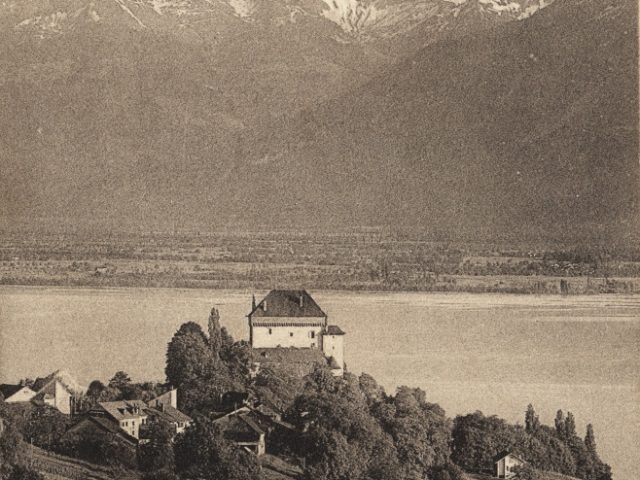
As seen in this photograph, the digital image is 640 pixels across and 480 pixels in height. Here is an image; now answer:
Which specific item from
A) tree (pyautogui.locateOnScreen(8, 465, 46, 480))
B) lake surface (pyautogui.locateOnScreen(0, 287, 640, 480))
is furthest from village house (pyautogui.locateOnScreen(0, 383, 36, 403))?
tree (pyautogui.locateOnScreen(8, 465, 46, 480))

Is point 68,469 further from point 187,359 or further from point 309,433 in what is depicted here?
point 309,433

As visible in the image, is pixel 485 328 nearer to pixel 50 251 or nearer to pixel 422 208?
pixel 422 208

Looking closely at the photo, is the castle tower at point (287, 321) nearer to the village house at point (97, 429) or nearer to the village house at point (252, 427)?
the village house at point (252, 427)

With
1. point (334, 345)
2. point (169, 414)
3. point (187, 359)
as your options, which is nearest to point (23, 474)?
point (169, 414)

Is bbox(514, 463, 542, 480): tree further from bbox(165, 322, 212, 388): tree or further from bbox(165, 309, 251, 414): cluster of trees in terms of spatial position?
bbox(165, 322, 212, 388): tree

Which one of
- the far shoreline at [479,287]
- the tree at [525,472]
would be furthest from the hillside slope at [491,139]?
the tree at [525,472]
